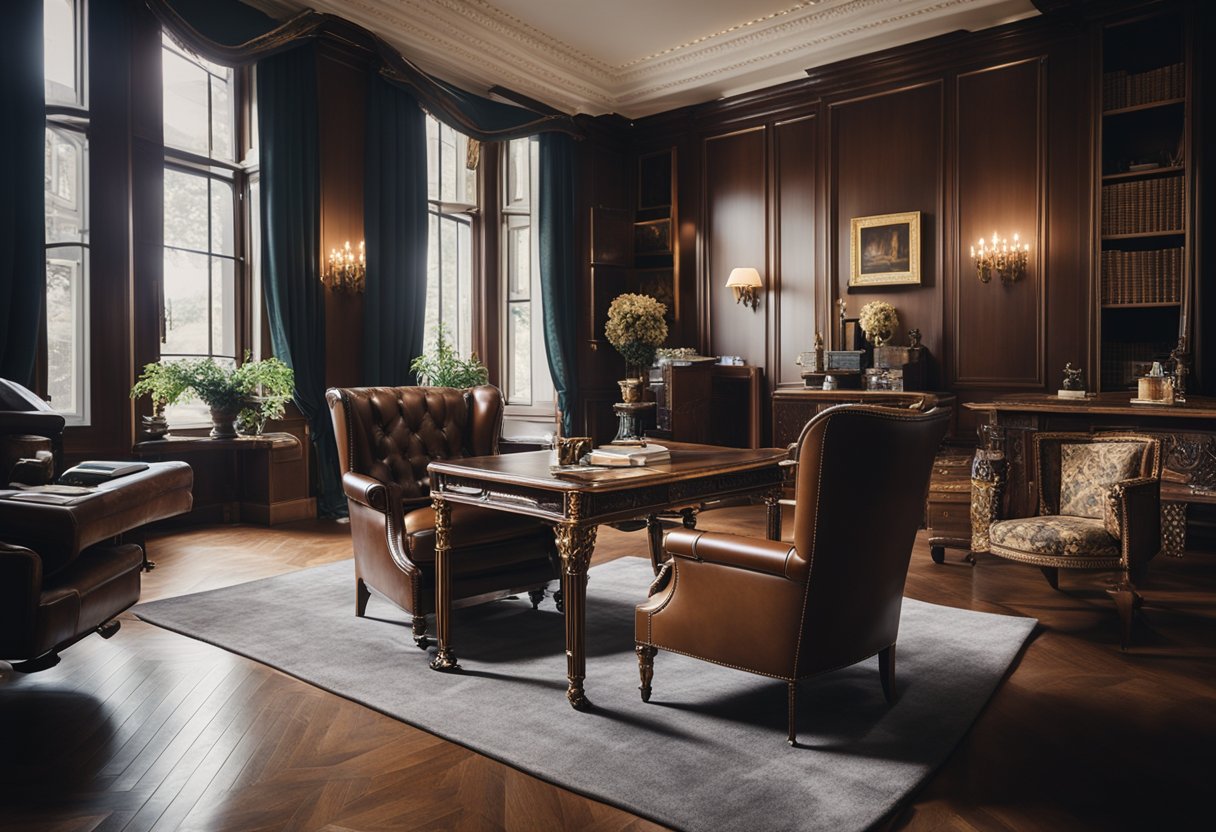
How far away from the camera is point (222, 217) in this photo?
657cm

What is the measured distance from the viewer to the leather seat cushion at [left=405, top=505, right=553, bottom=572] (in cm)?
350

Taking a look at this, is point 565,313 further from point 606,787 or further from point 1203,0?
point 606,787

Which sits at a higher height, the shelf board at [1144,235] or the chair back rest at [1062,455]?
the shelf board at [1144,235]

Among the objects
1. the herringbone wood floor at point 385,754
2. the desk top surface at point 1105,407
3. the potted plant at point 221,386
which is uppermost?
the potted plant at point 221,386

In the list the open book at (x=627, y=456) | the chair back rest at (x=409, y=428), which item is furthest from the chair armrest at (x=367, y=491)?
the open book at (x=627, y=456)

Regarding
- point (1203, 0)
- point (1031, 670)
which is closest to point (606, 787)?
point (1031, 670)

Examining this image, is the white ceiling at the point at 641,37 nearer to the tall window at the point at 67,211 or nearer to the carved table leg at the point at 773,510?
the tall window at the point at 67,211

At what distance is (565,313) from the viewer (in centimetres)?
844

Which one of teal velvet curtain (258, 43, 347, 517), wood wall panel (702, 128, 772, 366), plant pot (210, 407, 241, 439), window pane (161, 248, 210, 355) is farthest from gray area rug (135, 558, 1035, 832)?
wood wall panel (702, 128, 772, 366)

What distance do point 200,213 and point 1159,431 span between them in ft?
21.1

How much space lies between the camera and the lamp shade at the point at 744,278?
7973 millimetres

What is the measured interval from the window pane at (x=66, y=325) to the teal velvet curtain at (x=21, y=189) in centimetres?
50

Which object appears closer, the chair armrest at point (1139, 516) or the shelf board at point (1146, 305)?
the chair armrest at point (1139, 516)

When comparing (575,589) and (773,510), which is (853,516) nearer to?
(575,589)
